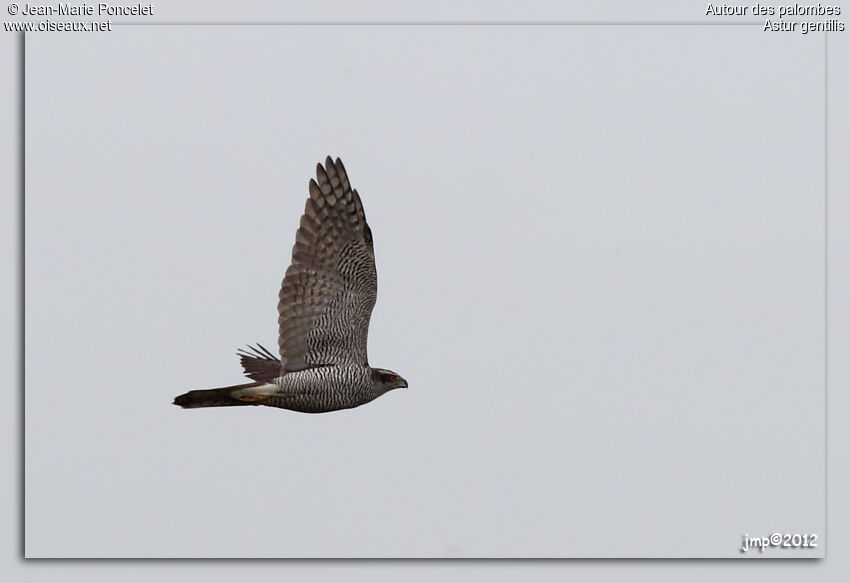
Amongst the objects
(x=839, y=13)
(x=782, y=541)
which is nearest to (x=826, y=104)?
(x=839, y=13)

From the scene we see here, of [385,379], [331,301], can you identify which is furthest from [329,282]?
[385,379]

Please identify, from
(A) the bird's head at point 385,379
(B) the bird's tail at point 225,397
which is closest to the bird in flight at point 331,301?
(A) the bird's head at point 385,379

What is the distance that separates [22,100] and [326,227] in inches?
109

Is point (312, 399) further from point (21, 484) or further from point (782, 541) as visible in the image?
point (782, 541)

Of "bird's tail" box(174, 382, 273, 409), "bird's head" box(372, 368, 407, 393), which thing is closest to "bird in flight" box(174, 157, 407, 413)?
"bird's head" box(372, 368, 407, 393)

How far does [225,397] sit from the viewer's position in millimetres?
8359

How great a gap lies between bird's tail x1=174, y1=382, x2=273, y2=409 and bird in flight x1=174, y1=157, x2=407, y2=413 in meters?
0.21

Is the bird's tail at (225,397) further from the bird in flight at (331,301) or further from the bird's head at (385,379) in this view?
the bird's head at (385,379)

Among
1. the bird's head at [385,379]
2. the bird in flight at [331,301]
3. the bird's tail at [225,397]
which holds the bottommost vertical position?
the bird's tail at [225,397]

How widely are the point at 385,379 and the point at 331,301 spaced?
706mm

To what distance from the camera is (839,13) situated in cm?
995

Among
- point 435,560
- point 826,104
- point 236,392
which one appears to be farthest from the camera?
point 826,104

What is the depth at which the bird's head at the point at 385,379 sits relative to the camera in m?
8.80

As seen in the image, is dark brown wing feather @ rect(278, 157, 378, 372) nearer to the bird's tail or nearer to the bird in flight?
the bird in flight
